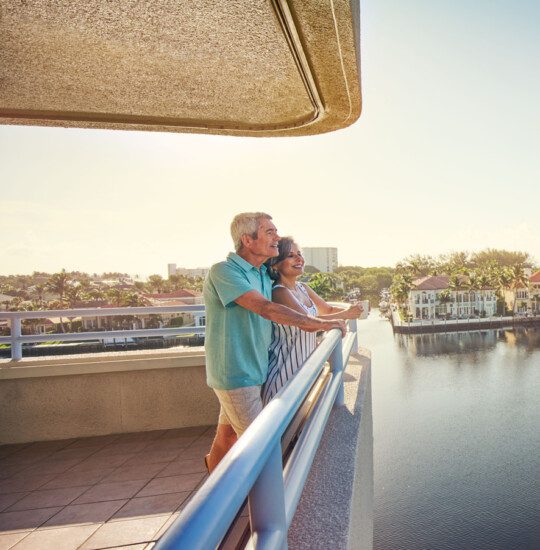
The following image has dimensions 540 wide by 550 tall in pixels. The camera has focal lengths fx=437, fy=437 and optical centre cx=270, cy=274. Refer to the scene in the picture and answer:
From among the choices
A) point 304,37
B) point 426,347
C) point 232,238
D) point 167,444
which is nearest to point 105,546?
point 167,444

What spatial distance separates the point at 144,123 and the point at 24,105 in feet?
1.50

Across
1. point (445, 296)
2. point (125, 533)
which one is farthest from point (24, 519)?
point (445, 296)

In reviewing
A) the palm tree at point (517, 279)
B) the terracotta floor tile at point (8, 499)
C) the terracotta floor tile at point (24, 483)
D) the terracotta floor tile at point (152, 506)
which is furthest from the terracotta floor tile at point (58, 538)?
the palm tree at point (517, 279)

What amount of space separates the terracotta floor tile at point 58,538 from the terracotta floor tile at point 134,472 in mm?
478

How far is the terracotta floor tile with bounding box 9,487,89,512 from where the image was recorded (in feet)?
7.41

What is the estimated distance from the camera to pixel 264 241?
5.16 feet

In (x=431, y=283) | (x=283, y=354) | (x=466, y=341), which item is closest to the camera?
(x=283, y=354)

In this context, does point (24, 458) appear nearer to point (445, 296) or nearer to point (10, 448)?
point (10, 448)

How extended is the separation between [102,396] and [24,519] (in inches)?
44.6

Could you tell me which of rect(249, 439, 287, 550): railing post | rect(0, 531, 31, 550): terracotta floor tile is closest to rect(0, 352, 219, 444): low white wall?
rect(0, 531, 31, 550): terracotta floor tile

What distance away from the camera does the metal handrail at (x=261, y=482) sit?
17.7 inches

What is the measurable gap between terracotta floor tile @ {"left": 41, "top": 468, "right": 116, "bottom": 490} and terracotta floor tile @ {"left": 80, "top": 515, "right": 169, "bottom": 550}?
54 centimetres

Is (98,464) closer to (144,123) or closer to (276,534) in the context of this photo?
(144,123)

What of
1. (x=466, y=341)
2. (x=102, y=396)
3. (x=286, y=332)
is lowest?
(x=466, y=341)
